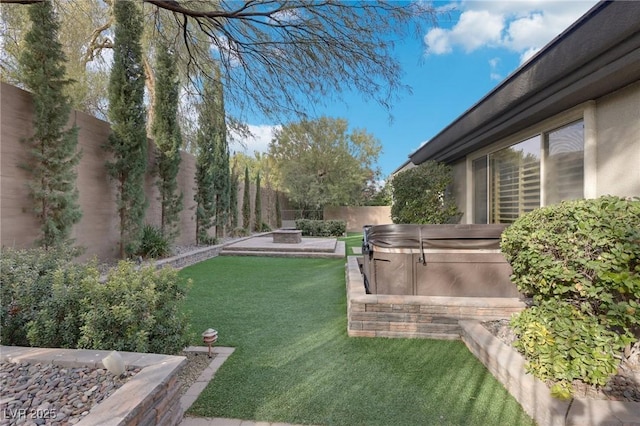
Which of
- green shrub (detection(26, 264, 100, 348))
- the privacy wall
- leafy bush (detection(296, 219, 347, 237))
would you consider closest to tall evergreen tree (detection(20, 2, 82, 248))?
the privacy wall

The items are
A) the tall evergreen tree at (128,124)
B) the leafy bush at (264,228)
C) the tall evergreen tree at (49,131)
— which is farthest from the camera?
the leafy bush at (264,228)

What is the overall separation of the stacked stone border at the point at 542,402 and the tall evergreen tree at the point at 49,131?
6141 mm

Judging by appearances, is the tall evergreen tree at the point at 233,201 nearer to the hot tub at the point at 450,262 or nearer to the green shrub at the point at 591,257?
the hot tub at the point at 450,262

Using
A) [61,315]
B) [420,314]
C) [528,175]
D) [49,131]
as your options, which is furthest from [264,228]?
[61,315]

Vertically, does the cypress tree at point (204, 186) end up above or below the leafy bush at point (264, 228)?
above

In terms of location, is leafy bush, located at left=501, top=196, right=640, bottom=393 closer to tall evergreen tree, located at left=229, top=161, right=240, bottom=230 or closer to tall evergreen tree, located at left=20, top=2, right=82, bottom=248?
tall evergreen tree, located at left=20, top=2, right=82, bottom=248

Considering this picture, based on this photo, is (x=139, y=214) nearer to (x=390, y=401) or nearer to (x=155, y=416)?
(x=155, y=416)

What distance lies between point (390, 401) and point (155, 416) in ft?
5.14

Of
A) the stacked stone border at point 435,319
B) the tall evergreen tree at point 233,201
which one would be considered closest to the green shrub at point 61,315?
the stacked stone border at point 435,319

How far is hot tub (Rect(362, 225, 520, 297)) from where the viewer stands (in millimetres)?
3832

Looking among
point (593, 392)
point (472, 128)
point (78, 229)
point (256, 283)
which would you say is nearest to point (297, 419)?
point (593, 392)

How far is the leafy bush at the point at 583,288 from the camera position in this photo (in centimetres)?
208

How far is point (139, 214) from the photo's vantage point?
6832 millimetres

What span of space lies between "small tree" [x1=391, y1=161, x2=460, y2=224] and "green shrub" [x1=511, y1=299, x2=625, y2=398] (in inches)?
188
